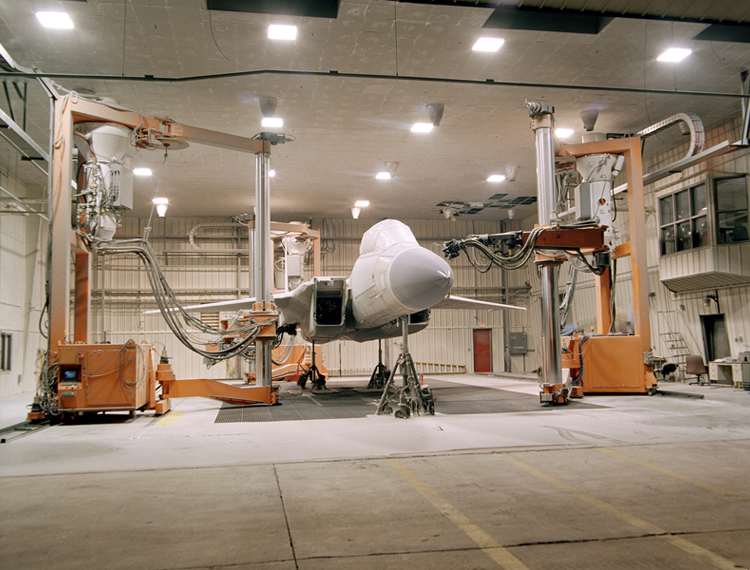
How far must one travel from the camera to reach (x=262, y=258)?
501 inches

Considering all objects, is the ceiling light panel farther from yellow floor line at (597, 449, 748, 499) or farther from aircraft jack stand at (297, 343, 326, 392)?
aircraft jack stand at (297, 343, 326, 392)

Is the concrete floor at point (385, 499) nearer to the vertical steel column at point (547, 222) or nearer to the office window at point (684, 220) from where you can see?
the vertical steel column at point (547, 222)

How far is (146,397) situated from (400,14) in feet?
28.4

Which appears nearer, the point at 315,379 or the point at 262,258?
the point at 262,258

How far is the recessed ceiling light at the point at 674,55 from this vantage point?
1184cm

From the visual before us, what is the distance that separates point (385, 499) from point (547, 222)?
888cm

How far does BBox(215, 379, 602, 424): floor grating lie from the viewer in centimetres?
1028

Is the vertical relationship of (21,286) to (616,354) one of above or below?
above

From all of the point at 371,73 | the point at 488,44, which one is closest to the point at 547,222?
the point at 488,44

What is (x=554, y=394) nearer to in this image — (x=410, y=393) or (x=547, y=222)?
(x=410, y=393)

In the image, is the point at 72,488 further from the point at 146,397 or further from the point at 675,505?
the point at 146,397

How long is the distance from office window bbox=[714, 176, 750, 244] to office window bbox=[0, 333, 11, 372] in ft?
72.2

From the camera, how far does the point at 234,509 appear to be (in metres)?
4.13

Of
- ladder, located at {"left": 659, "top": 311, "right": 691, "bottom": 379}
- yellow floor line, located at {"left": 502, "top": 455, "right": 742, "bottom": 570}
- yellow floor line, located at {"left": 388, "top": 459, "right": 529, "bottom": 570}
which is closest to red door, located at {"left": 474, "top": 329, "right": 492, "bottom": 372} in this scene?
ladder, located at {"left": 659, "top": 311, "right": 691, "bottom": 379}
